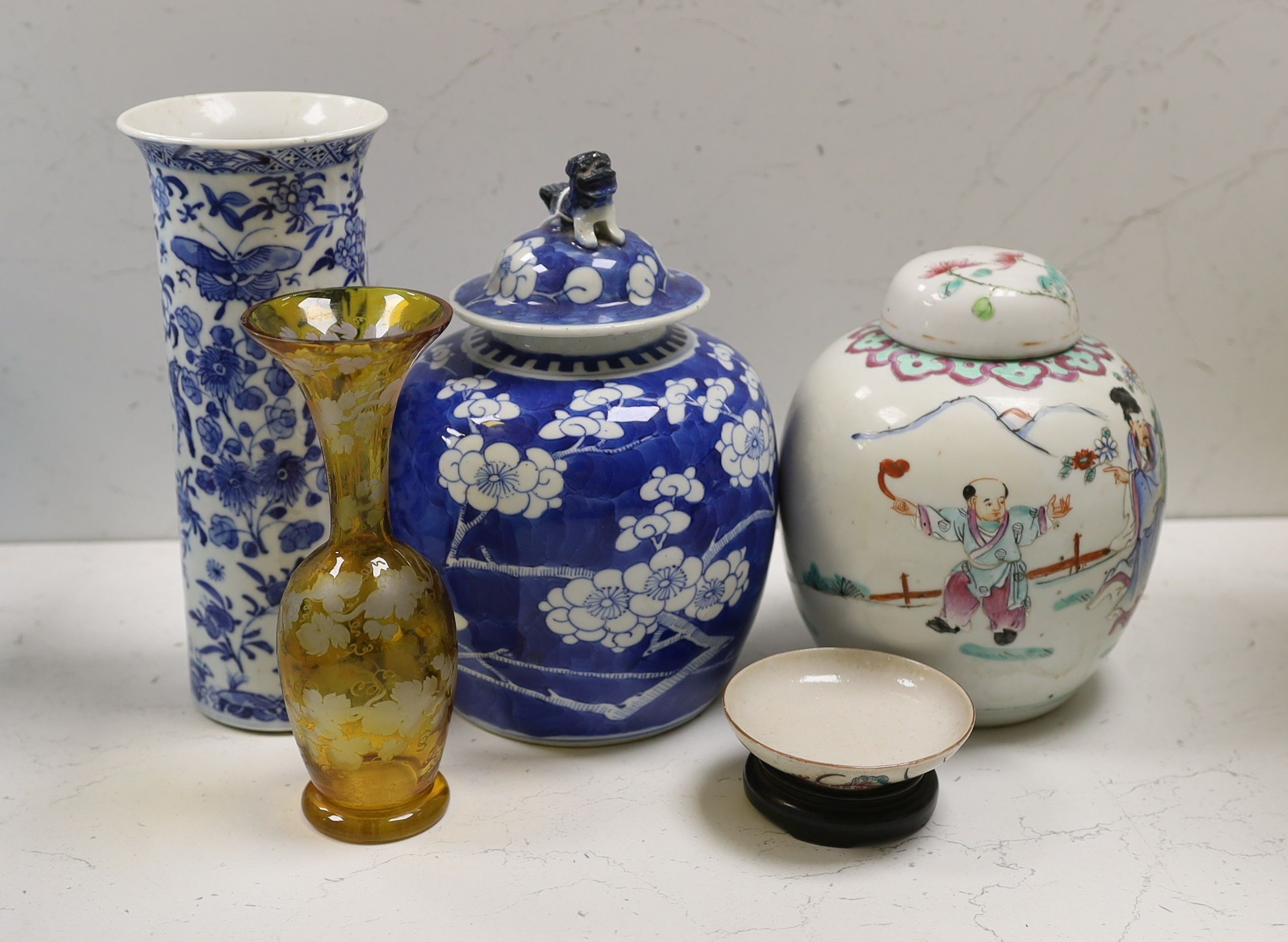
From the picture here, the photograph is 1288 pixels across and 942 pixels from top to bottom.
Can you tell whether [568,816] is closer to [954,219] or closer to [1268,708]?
[1268,708]

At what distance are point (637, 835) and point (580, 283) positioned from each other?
0.49 m

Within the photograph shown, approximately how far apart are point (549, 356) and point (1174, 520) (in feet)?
3.56

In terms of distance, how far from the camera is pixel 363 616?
3.64ft

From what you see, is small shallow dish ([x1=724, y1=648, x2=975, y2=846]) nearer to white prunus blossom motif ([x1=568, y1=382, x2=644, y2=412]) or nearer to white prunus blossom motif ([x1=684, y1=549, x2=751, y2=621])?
white prunus blossom motif ([x1=684, y1=549, x2=751, y2=621])

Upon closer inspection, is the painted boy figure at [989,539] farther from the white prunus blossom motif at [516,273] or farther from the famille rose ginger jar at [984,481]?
the white prunus blossom motif at [516,273]

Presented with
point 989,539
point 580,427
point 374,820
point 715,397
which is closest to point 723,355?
point 715,397

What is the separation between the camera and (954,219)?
1.70 metres

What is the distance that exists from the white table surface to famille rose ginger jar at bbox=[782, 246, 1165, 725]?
5.3 inches

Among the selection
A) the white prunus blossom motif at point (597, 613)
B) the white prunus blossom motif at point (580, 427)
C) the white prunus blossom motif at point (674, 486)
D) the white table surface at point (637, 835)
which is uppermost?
the white prunus blossom motif at point (580, 427)

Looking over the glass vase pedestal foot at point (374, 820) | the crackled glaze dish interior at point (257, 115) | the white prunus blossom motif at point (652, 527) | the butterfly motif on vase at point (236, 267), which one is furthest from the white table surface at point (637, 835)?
the crackled glaze dish interior at point (257, 115)

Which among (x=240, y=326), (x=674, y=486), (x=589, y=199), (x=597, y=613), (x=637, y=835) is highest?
(x=589, y=199)

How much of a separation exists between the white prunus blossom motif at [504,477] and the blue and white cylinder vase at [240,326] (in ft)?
0.56

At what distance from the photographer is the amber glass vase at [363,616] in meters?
1.10

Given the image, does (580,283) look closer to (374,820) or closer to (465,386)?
(465,386)
